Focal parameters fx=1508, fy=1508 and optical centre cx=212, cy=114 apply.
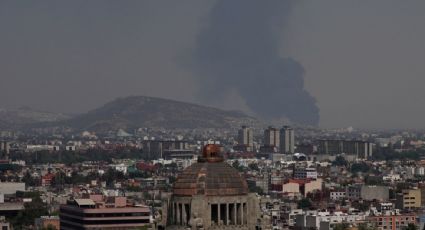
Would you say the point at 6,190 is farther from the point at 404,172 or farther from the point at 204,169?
the point at 204,169

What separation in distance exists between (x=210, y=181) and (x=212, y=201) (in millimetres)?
263

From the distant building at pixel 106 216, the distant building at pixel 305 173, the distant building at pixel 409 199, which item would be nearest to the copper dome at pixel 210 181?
the distant building at pixel 106 216

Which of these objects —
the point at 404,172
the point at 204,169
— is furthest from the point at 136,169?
the point at 204,169

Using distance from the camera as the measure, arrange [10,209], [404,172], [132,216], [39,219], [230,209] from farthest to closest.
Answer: [404,172] < [10,209] < [39,219] < [132,216] < [230,209]

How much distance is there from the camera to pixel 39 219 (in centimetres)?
9375

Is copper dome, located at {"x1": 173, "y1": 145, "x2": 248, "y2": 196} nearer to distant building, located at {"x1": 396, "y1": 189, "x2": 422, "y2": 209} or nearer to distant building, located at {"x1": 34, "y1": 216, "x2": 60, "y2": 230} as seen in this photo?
distant building, located at {"x1": 34, "y1": 216, "x2": 60, "y2": 230}

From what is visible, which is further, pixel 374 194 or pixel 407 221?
pixel 374 194

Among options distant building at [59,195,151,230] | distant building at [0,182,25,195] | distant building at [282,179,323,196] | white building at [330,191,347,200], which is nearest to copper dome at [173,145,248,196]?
distant building at [59,195,151,230]

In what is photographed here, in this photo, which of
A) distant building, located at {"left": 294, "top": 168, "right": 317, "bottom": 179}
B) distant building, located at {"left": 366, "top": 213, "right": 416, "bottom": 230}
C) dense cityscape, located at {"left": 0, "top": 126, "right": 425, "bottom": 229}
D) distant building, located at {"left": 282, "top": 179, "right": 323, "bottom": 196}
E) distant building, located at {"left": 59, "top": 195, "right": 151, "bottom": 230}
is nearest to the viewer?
dense cityscape, located at {"left": 0, "top": 126, "right": 425, "bottom": 229}

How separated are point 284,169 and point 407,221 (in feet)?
312

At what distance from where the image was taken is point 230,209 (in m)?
17.9

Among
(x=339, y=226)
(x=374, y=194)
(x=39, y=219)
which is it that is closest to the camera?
(x=339, y=226)

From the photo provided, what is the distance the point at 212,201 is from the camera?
A: 699 inches

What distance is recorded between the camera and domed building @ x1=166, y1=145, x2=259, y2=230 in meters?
17.7
